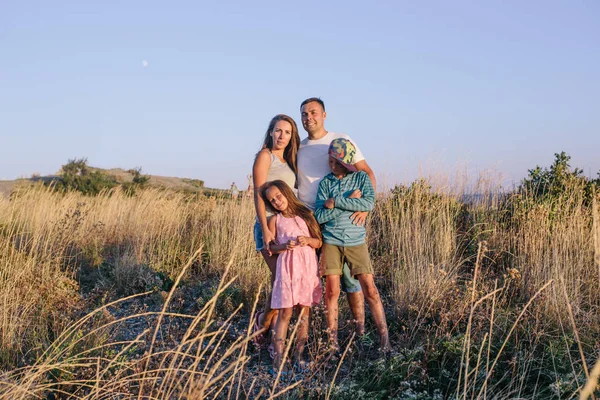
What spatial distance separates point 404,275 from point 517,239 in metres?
1.68

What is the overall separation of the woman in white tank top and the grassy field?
0.47 metres

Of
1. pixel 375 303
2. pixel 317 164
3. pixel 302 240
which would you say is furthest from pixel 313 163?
pixel 375 303

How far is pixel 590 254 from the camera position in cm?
605

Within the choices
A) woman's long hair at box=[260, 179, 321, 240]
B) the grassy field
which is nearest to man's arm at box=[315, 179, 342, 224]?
woman's long hair at box=[260, 179, 321, 240]

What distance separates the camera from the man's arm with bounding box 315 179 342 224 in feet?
14.2

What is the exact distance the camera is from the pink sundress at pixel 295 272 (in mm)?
4223

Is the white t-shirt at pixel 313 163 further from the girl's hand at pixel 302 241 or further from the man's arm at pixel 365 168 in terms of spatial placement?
the girl's hand at pixel 302 241

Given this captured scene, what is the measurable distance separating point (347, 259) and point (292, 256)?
0.47 meters

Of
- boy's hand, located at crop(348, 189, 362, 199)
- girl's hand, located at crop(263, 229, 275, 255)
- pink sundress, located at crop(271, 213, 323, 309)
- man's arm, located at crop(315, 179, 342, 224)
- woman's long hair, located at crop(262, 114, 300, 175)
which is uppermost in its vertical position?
woman's long hair, located at crop(262, 114, 300, 175)

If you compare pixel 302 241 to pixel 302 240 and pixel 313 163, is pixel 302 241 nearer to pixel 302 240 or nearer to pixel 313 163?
pixel 302 240

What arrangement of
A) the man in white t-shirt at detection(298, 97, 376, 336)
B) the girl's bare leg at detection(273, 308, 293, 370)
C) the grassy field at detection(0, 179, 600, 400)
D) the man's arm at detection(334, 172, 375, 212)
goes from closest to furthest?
the grassy field at detection(0, 179, 600, 400) < the girl's bare leg at detection(273, 308, 293, 370) < the man's arm at detection(334, 172, 375, 212) < the man in white t-shirt at detection(298, 97, 376, 336)

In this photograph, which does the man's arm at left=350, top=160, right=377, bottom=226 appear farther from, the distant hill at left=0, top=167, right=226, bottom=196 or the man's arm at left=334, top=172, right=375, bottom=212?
the distant hill at left=0, top=167, right=226, bottom=196

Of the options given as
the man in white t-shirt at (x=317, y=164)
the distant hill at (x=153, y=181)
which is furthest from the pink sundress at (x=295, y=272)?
the distant hill at (x=153, y=181)

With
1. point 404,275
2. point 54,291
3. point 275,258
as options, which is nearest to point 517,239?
point 404,275
